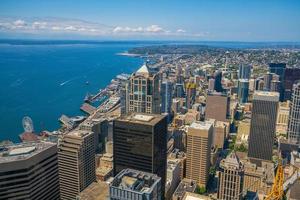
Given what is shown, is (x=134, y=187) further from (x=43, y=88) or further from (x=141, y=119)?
(x=43, y=88)

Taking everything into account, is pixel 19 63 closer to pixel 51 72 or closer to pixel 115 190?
pixel 51 72

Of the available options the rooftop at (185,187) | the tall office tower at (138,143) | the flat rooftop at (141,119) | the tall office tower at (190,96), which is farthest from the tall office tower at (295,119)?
the tall office tower at (138,143)

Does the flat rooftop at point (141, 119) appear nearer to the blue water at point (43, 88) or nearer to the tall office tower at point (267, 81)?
the blue water at point (43, 88)

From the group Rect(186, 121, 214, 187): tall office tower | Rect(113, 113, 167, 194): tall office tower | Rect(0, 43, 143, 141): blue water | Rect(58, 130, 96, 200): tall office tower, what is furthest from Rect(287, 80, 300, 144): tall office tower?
Rect(0, 43, 143, 141): blue water

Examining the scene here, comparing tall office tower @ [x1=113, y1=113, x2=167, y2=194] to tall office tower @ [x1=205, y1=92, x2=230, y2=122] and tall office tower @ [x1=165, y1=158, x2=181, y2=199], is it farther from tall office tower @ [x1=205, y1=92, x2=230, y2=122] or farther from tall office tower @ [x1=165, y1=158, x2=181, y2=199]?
tall office tower @ [x1=205, y1=92, x2=230, y2=122]

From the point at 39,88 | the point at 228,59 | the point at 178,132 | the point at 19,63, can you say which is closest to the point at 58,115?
the point at 39,88
